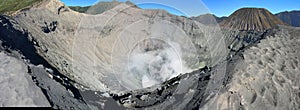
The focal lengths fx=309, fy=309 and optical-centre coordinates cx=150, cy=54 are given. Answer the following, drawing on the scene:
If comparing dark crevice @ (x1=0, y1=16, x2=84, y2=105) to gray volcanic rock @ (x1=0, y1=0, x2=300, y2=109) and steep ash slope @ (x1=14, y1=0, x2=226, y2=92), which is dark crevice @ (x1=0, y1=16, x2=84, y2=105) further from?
steep ash slope @ (x1=14, y1=0, x2=226, y2=92)

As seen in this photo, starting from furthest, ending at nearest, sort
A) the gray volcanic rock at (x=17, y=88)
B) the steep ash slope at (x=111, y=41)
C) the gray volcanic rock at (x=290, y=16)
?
the gray volcanic rock at (x=290, y=16)
the steep ash slope at (x=111, y=41)
the gray volcanic rock at (x=17, y=88)

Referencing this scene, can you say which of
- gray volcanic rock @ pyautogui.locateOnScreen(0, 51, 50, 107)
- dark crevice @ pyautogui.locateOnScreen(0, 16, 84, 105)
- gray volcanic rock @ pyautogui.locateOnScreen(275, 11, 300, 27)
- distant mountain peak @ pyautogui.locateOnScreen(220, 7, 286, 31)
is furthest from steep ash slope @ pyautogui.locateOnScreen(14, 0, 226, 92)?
gray volcanic rock @ pyautogui.locateOnScreen(275, 11, 300, 27)

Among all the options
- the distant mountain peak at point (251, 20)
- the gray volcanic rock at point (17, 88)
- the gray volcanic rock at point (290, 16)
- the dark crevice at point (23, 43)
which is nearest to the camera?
the gray volcanic rock at point (17, 88)

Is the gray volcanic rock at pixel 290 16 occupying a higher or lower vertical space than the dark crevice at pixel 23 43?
lower

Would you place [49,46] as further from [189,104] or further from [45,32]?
[189,104]

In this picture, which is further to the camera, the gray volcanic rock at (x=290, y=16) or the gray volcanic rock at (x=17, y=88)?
the gray volcanic rock at (x=290, y=16)

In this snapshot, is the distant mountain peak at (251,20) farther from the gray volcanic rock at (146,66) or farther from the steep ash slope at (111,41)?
the gray volcanic rock at (146,66)

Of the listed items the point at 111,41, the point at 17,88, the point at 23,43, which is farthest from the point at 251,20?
the point at 17,88

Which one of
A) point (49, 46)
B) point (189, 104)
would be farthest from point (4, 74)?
point (49, 46)

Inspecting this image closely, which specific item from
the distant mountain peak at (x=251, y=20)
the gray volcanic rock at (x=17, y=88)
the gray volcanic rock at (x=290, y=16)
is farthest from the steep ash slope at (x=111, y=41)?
the gray volcanic rock at (x=290, y=16)
